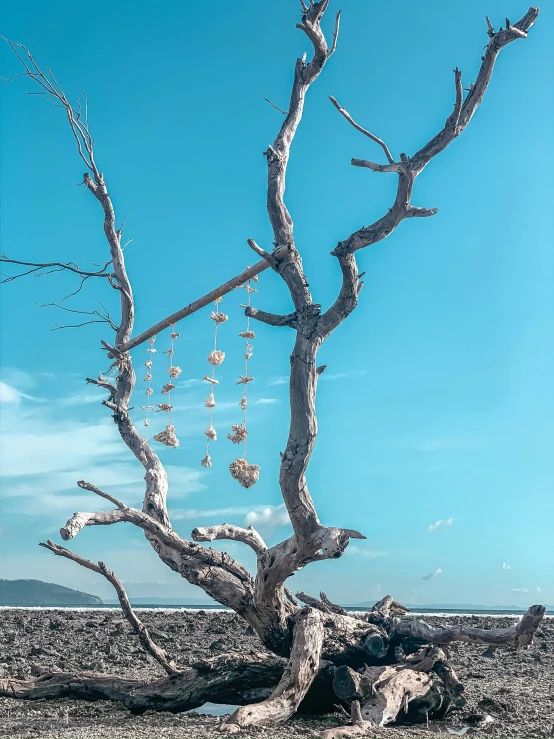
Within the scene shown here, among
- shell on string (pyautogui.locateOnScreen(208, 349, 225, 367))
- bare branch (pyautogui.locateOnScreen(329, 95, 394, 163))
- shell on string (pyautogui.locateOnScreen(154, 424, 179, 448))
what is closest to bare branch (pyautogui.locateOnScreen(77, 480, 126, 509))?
shell on string (pyautogui.locateOnScreen(154, 424, 179, 448))

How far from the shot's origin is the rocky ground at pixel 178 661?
20.9ft

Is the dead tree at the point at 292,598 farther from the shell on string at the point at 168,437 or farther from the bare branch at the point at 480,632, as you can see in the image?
the shell on string at the point at 168,437

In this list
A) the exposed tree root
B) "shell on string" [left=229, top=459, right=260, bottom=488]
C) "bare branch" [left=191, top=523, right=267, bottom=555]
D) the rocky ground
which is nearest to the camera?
the exposed tree root

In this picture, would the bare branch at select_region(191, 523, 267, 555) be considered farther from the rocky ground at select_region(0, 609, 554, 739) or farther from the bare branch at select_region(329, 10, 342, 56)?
the bare branch at select_region(329, 10, 342, 56)

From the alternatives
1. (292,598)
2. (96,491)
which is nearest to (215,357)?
(96,491)

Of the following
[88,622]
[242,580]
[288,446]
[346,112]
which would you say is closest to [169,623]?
[88,622]

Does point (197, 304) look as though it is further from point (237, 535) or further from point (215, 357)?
point (237, 535)

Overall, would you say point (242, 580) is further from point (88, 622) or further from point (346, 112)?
point (88, 622)

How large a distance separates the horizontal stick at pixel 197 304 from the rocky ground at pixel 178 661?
4.70 metres

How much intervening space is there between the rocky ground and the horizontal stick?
4.70 metres

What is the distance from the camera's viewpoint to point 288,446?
727 centimetres

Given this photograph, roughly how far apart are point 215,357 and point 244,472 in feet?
5.68

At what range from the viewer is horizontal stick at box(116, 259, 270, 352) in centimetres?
996

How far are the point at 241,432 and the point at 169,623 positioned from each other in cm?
762
